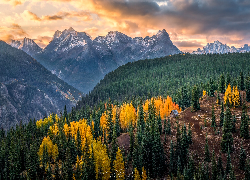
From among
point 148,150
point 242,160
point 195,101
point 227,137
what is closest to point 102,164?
point 148,150

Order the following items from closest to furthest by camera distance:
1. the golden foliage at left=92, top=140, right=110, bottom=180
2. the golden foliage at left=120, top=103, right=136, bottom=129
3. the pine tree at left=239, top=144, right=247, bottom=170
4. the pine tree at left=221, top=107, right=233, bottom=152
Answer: the pine tree at left=239, top=144, right=247, bottom=170
the golden foliage at left=92, top=140, right=110, bottom=180
the pine tree at left=221, top=107, right=233, bottom=152
the golden foliage at left=120, top=103, right=136, bottom=129

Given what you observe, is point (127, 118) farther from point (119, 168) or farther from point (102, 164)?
point (119, 168)

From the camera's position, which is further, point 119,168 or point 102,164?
point 102,164

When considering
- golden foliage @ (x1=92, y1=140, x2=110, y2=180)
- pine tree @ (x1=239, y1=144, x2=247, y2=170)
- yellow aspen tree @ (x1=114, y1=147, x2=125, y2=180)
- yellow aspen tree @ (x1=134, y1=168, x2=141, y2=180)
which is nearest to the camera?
pine tree @ (x1=239, y1=144, x2=247, y2=170)

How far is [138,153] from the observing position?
272ft

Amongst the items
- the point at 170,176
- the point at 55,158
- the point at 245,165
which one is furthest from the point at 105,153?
the point at 245,165

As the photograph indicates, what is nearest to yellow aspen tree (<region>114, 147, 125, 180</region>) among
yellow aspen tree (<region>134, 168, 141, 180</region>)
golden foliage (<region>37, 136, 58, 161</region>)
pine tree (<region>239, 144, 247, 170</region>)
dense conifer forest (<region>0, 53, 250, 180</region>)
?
dense conifer forest (<region>0, 53, 250, 180</region>)

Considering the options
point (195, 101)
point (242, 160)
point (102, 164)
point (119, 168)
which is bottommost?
point (119, 168)

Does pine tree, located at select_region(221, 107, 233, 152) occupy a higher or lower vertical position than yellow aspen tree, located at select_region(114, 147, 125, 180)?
higher

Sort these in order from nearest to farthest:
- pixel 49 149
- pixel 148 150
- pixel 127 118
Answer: pixel 148 150 → pixel 49 149 → pixel 127 118

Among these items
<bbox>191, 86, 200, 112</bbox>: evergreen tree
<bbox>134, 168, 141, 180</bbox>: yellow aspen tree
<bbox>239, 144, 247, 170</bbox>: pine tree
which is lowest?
<bbox>134, 168, 141, 180</bbox>: yellow aspen tree

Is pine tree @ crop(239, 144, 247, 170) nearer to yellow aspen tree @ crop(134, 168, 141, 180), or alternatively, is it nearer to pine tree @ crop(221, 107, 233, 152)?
pine tree @ crop(221, 107, 233, 152)

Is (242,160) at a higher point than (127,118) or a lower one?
lower

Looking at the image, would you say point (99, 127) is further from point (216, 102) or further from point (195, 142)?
point (216, 102)
